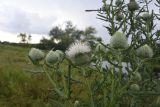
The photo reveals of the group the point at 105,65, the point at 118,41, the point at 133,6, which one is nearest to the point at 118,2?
the point at 133,6

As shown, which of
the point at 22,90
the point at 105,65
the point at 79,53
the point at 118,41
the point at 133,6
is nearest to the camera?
the point at 118,41

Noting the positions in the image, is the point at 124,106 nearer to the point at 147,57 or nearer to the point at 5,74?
the point at 147,57

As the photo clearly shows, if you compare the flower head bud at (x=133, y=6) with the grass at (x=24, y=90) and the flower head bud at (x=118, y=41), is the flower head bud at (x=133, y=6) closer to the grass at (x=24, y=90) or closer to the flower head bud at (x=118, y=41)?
the flower head bud at (x=118, y=41)

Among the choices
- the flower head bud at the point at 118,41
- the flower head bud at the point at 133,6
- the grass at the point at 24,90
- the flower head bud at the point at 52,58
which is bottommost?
the grass at the point at 24,90

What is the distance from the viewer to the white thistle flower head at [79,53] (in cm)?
212

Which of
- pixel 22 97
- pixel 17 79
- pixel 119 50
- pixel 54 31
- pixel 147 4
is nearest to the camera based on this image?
pixel 119 50

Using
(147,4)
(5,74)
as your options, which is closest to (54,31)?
(5,74)

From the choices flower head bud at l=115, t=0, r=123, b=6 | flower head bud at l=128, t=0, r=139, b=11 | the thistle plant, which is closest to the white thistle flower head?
the thistle plant

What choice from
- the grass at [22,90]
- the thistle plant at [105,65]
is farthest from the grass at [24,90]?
the thistle plant at [105,65]

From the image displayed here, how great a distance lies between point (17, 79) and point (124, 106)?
7140mm

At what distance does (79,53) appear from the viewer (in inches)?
86.4

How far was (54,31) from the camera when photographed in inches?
1805

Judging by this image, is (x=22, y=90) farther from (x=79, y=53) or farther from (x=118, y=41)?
(x=118, y=41)

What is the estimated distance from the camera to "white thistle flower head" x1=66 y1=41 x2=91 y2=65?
2.12 metres
